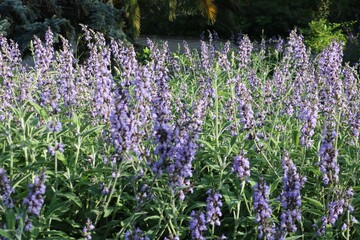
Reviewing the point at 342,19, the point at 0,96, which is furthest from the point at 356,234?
the point at 342,19

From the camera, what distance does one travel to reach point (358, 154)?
4598 millimetres

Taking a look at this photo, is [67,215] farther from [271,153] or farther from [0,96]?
[271,153]

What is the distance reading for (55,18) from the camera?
436 inches

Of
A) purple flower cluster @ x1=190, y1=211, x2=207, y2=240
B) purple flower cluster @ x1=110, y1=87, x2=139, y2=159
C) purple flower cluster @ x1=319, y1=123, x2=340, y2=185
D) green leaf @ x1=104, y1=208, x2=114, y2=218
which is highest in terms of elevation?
purple flower cluster @ x1=110, y1=87, x2=139, y2=159

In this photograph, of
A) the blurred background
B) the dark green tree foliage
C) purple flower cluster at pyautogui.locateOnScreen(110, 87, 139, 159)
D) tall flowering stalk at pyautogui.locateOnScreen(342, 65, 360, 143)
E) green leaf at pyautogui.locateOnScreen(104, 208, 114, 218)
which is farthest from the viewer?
the blurred background

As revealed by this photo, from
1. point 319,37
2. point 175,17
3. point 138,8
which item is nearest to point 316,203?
point 319,37

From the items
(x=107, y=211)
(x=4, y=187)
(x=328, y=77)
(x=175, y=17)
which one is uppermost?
(x=175, y=17)

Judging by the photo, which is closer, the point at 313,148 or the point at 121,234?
the point at 121,234

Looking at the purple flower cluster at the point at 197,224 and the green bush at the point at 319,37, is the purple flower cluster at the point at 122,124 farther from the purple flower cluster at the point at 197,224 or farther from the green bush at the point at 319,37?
the green bush at the point at 319,37

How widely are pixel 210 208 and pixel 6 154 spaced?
1.69 metres

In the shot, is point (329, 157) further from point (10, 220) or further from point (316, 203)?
point (10, 220)

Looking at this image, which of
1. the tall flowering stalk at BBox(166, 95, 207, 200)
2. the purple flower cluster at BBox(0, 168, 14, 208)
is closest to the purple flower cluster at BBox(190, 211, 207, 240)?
the tall flowering stalk at BBox(166, 95, 207, 200)

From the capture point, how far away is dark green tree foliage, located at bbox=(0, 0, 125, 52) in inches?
411

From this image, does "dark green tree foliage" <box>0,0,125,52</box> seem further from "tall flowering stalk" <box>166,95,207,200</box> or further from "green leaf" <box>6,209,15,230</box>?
"tall flowering stalk" <box>166,95,207,200</box>
